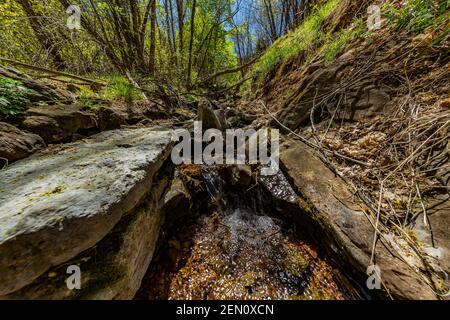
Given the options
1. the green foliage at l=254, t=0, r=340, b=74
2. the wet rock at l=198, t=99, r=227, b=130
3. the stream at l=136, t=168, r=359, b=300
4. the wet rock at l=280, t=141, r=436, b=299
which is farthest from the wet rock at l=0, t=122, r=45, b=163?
the green foliage at l=254, t=0, r=340, b=74

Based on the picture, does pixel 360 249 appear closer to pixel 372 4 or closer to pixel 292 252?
pixel 292 252

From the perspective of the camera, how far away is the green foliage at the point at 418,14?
221 centimetres

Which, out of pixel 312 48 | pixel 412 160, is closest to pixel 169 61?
pixel 312 48

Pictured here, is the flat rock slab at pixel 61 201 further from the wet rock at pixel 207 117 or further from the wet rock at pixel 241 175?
the wet rock at pixel 207 117

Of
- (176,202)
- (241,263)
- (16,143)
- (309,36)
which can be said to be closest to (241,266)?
(241,263)

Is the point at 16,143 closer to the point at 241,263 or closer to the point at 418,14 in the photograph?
the point at 241,263

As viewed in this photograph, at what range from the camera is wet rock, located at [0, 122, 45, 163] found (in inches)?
68.8

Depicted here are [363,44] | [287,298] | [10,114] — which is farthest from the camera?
[363,44]

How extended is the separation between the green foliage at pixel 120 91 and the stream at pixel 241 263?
3472mm

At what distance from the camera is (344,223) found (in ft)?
5.67

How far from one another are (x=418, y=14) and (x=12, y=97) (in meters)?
5.13

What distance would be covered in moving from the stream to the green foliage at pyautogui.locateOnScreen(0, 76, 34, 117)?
224 cm

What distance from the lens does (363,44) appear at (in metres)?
3.09

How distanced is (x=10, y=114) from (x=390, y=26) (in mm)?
5233
